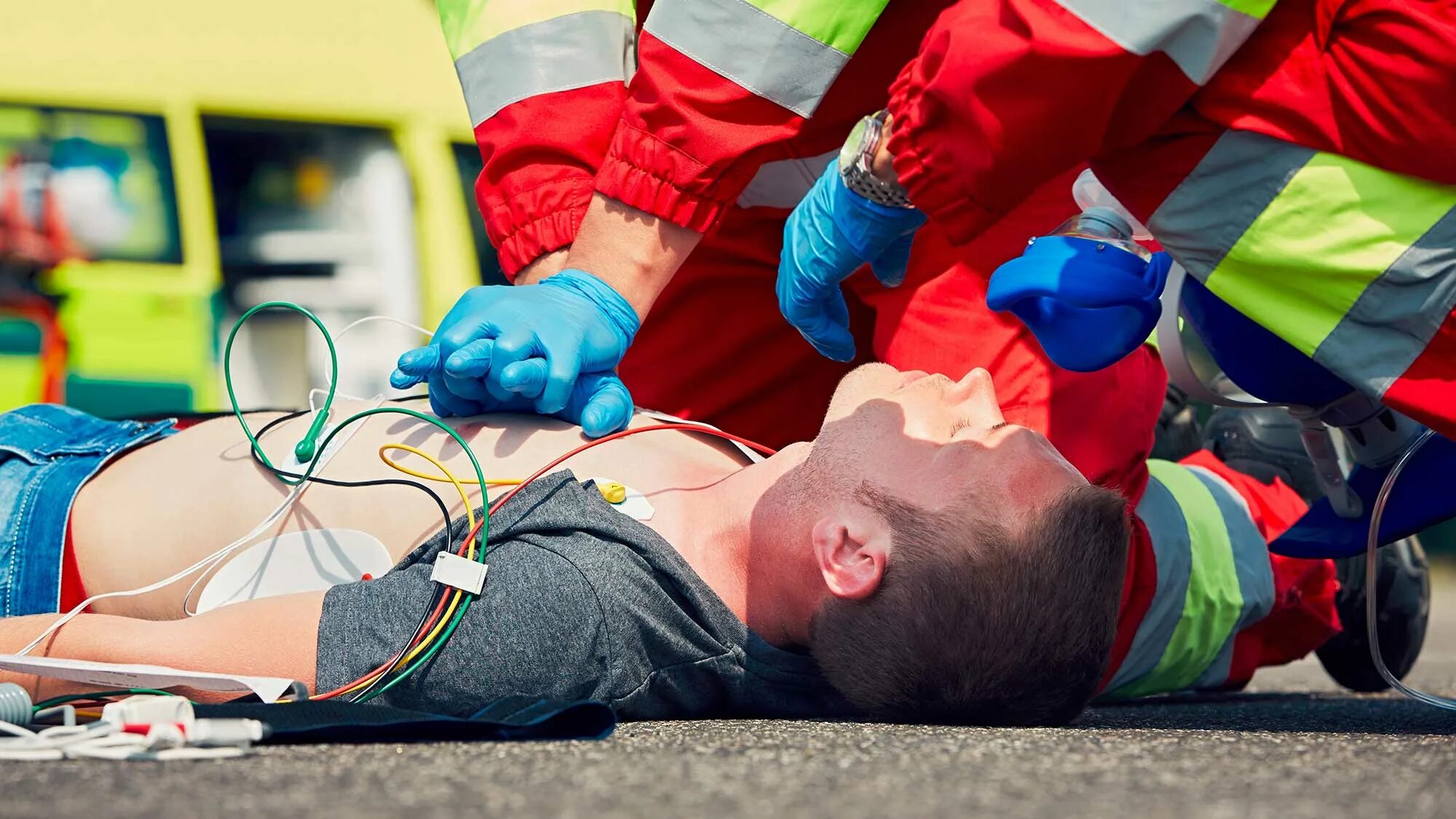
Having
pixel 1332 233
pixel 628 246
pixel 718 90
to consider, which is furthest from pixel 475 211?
pixel 1332 233

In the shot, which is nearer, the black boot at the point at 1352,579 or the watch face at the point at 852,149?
the watch face at the point at 852,149

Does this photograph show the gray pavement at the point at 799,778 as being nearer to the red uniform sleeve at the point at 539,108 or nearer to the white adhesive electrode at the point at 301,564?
the white adhesive electrode at the point at 301,564

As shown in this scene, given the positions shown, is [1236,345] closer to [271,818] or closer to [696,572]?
[696,572]

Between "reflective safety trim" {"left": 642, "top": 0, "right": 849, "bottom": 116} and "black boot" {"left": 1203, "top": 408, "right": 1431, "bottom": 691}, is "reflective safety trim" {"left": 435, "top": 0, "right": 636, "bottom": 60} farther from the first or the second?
"black boot" {"left": 1203, "top": 408, "right": 1431, "bottom": 691}

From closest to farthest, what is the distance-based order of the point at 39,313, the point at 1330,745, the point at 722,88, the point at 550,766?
1. the point at 550,766
2. the point at 1330,745
3. the point at 722,88
4. the point at 39,313

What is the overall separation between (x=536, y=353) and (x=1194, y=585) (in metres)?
1.21

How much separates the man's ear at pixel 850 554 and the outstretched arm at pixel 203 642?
0.63 meters

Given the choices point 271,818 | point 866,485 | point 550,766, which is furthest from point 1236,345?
point 271,818

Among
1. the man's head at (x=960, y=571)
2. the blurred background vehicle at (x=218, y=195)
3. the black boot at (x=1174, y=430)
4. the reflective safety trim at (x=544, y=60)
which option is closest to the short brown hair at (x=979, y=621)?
the man's head at (x=960, y=571)

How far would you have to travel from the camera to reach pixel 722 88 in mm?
1955

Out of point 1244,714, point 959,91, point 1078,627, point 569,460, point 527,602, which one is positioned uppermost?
point 959,91

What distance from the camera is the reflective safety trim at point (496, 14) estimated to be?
7.14 feet

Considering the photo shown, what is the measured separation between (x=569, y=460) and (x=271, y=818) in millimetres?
927

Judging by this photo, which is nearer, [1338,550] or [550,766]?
[550,766]
